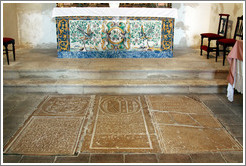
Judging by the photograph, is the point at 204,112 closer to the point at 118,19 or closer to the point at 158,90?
the point at 158,90

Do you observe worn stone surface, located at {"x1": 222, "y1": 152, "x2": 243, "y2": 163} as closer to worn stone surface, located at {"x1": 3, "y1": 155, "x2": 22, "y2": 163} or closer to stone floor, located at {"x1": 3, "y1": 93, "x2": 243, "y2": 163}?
stone floor, located at {"x1": 3, "y1": 93, "x2": 243, "y2": 163}

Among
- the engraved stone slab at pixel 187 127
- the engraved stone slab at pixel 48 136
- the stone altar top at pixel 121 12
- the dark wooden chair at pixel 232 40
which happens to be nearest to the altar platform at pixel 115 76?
the dark wooden chair at pixel 232 40

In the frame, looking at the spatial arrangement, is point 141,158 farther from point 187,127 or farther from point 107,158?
point 187,127

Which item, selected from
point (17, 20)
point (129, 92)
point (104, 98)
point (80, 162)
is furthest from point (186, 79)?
point (17, 20)

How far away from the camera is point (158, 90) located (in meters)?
4.29

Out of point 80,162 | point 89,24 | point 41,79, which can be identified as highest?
point 89,24

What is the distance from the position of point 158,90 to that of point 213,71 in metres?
1.13

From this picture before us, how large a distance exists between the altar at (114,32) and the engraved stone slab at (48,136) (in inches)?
96.5

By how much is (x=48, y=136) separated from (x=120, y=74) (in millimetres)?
2079

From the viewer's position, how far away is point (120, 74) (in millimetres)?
4613

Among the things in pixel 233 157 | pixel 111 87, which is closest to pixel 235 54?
pixel 233 157

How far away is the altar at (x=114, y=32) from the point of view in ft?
17.2

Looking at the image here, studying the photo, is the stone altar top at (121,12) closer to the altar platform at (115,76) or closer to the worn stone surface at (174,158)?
the altar platform at (115,76)

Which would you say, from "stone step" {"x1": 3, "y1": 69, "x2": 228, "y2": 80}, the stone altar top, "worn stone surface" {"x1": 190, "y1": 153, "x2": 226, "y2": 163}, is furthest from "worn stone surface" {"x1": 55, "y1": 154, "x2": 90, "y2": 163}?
the stone altar top
